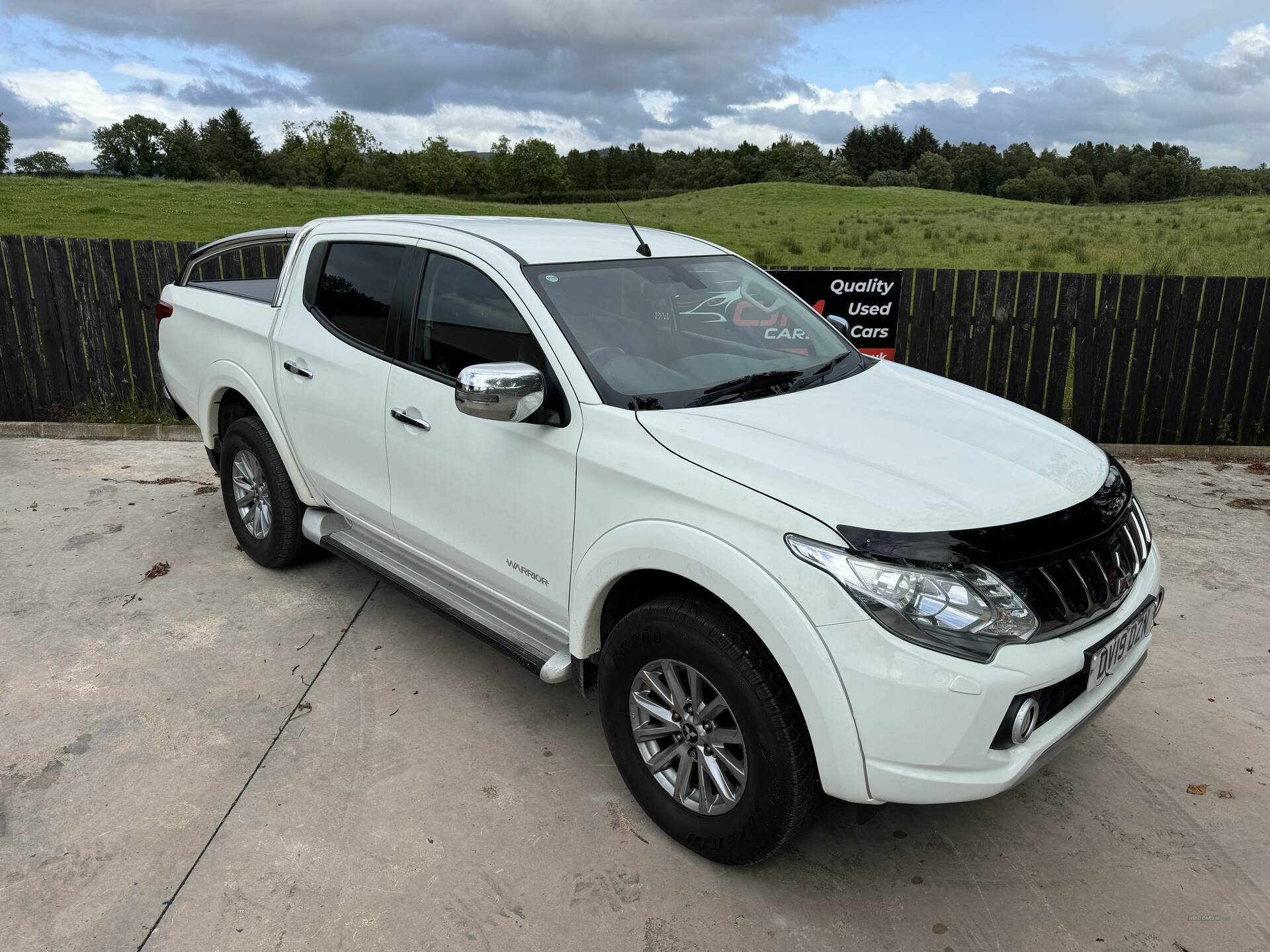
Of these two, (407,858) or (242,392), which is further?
(242,392)

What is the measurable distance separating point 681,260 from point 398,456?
143 centimetres

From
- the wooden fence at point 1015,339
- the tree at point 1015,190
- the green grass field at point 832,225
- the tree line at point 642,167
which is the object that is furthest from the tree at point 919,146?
the wooden fence at point 1015,339

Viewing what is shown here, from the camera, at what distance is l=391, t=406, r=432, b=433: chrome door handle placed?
336 cm

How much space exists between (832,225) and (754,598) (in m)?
29.2

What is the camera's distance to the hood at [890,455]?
2316 millimetres

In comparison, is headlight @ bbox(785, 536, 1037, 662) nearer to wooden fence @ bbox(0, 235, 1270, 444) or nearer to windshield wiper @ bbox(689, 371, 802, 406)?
windshield wiper @ bbox(689, 371, 802, 406)

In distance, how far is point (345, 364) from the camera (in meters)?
3.80

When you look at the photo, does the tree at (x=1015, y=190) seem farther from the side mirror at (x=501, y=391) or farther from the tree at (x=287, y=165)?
the side mirror at (x=501, y=391)

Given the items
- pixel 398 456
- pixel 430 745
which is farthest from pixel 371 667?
pixel 398 456

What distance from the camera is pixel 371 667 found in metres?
3.86

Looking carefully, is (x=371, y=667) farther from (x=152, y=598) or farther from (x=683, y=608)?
(x=683, y=608)

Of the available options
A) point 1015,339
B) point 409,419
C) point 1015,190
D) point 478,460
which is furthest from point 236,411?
point 1015,190

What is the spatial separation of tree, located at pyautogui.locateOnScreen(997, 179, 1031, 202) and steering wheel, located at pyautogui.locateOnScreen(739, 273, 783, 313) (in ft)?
229

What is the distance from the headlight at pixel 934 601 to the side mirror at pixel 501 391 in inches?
41.6
